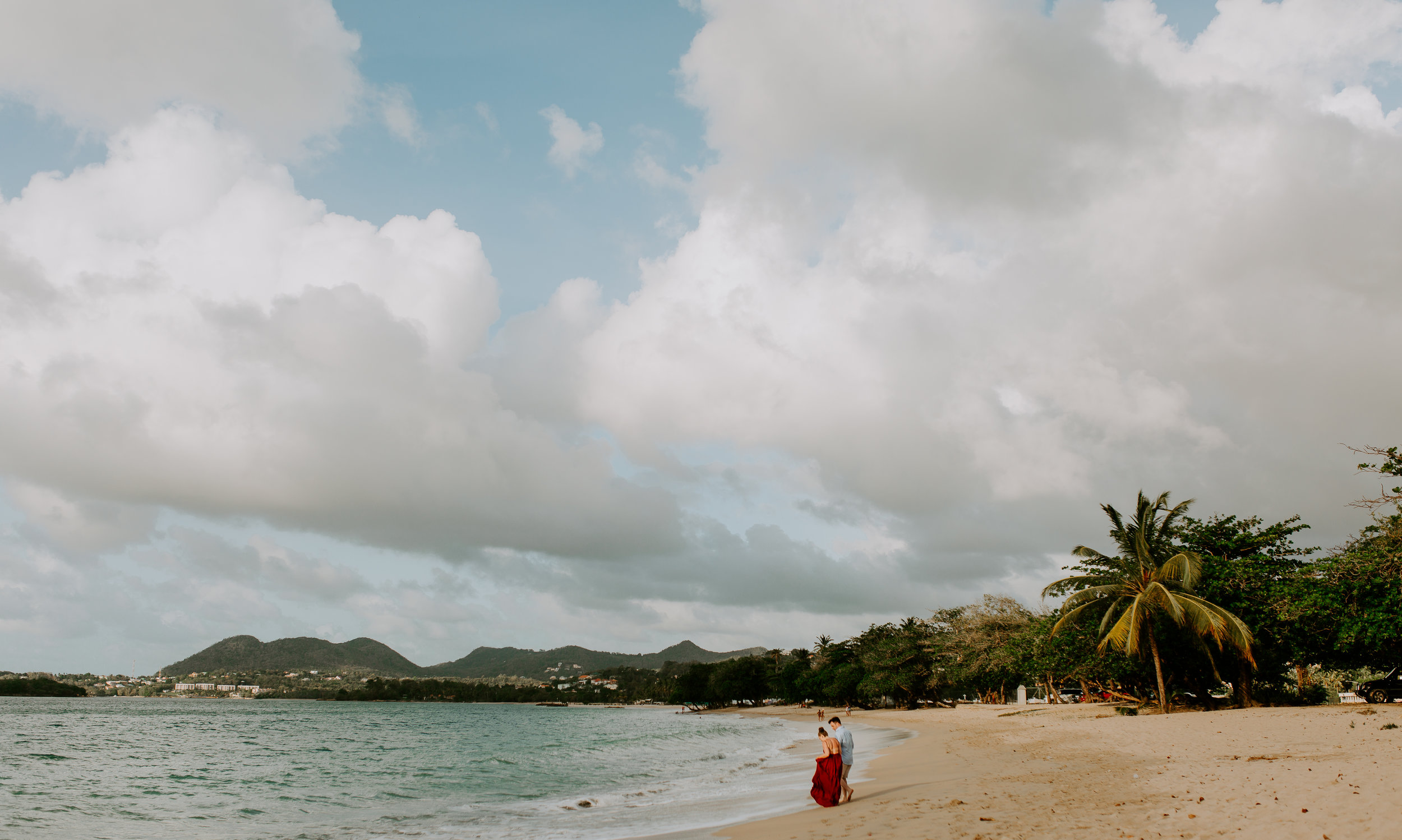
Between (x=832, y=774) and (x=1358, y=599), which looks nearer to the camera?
(x=832, y=774)

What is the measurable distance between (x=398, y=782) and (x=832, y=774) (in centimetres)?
2278

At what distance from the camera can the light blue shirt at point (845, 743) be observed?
15328 mm

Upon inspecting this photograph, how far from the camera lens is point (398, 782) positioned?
30.5 m

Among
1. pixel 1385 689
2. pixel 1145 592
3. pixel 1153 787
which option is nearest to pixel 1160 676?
pixel 1145 592

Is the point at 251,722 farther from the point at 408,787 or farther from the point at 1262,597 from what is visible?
the point at 1262,597

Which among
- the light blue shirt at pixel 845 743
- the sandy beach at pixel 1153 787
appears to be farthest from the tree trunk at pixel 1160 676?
the light blue shirt at pixel 845 743

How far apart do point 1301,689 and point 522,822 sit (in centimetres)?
3659

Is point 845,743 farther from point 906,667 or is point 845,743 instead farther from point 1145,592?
point 906,667

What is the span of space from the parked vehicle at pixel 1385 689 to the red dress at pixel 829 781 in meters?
27.6

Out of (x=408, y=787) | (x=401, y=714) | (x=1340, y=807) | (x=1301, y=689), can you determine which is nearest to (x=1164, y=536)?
(x=1301, y=689)

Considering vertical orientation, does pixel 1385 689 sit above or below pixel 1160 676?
below

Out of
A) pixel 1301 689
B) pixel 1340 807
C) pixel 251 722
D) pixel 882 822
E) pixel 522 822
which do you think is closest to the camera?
pixel 1340 807

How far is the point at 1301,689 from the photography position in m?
35.2

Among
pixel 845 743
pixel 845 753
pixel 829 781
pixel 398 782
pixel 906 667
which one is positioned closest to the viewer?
pixel 829 781
